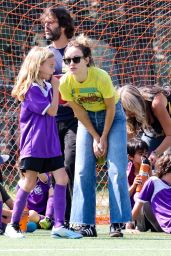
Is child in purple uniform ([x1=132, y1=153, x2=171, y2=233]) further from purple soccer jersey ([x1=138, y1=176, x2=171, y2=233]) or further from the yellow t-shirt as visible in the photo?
the yellow t-shirt

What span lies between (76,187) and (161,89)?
1.41m

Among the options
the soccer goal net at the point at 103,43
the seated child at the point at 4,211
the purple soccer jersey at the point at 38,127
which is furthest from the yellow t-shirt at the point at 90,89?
the soccer goal net at the point at 103,43

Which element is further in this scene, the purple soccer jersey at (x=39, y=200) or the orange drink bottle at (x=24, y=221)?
the purple soccer jersey at (x=39, y=200)

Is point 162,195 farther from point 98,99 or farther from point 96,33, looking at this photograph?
point 96,33

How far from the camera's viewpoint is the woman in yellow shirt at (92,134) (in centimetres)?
704

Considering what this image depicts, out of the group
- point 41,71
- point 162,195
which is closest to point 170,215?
point 162,195

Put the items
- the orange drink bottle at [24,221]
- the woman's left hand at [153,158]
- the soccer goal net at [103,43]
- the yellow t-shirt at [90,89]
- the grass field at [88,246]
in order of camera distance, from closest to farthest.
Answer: the grass field at [88,246] → the yellow t-shirt at [90,89] → the orange drink bottle at [24,221] → the woman's left hand at [153,158] → the soccer goal net at [103,43]

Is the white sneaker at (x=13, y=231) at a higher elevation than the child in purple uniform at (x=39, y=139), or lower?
lower

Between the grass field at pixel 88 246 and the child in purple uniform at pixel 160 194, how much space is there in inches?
23.9

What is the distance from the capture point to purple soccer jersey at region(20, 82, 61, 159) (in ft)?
22.6

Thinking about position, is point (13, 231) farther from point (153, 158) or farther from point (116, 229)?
point (153, 158)

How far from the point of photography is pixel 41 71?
7.08 metres

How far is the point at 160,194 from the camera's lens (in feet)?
26.1

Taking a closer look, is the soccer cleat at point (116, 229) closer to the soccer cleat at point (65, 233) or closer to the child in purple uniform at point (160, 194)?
the soccer cleat at point (65, 233)
